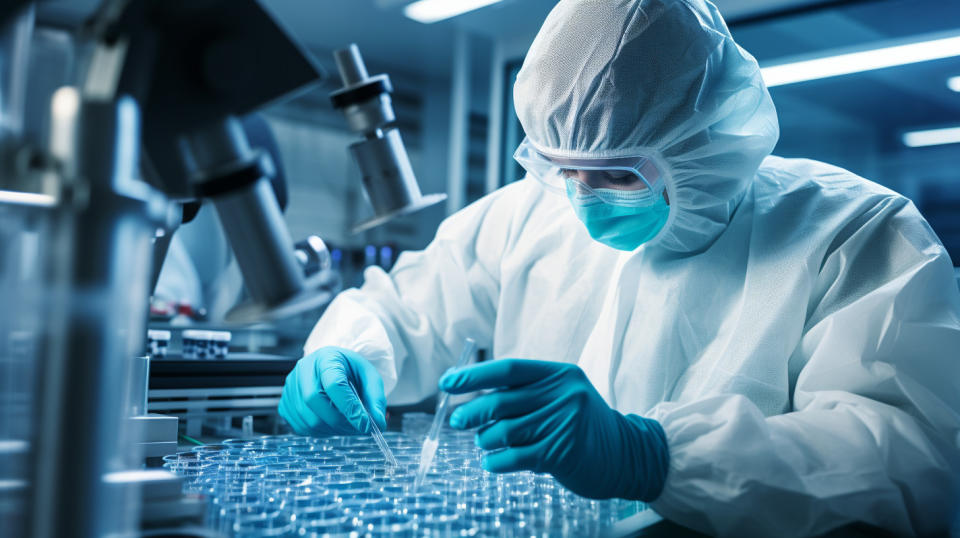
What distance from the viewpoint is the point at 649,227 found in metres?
1.42

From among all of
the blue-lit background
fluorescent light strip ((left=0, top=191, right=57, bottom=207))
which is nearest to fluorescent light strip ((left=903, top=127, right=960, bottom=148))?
the blue-lit background

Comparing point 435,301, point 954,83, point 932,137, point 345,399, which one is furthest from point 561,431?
point 932,137

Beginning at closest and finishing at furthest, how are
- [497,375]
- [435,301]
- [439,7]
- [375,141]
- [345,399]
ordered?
Result: [375,141]
[497,375]
[345,399]
[435,301]
[439,7]

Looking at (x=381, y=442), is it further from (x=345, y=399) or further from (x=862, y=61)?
(x=862, y=61)

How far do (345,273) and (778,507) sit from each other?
456cm

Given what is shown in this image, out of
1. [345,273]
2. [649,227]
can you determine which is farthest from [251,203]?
[345,273]

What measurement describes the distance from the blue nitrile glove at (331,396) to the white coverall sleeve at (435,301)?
9.7 inches

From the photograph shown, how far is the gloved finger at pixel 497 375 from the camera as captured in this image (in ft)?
3.32

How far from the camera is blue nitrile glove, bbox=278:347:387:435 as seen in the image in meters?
1.32

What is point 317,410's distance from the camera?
133 centimetres

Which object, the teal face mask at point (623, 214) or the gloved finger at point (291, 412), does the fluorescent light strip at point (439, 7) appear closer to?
the teal face mask at point (623, 214)

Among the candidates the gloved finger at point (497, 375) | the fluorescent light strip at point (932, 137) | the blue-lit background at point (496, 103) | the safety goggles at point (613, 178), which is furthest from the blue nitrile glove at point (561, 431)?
the fluorescent light strip at point (932, 137)

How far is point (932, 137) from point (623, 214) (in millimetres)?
3133

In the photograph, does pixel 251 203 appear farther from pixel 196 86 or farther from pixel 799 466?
pixel 799 466
